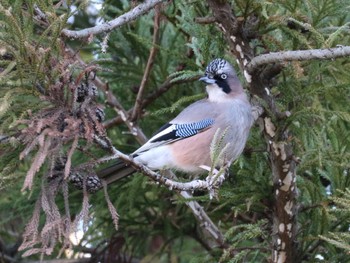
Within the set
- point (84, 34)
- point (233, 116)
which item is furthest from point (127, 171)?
point (84, 34)

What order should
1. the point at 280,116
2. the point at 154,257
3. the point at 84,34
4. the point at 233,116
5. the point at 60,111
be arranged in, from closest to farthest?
the point at 60,111
the point at 84,34
the point at 280,116
the point at 233,116
the point at 154,257

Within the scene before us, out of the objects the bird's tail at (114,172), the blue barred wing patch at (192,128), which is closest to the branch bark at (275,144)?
the blue barred wing patch at (192,128)

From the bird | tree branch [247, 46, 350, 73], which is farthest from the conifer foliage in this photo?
the bird

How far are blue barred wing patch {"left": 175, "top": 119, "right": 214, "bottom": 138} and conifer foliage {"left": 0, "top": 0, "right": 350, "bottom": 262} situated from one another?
0.57ft

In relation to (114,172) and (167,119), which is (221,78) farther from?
(114,172)

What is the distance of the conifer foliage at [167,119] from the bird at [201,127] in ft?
0.43

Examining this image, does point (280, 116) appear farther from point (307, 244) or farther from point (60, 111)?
point (60, 111)

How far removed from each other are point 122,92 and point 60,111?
3095 mm

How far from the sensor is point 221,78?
569 centimetres

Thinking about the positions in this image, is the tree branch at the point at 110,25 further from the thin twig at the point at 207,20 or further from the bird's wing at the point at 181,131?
the bird's wing at the point at 181,131

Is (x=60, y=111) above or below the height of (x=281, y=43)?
above

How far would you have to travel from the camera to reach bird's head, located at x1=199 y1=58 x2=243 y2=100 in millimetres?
5551

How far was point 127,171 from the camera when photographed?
5.34 meters

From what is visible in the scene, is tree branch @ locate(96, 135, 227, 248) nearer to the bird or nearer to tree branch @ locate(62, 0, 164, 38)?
the bird
